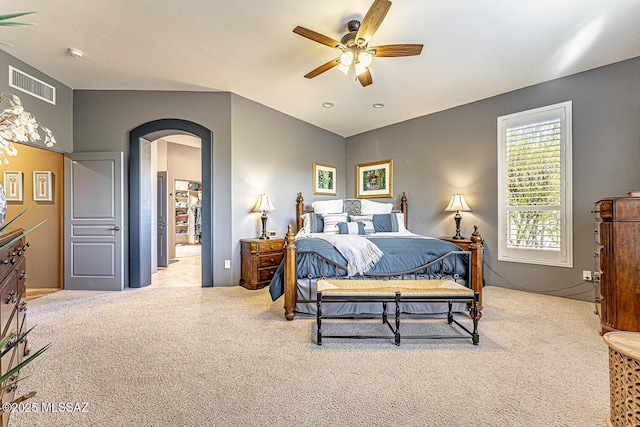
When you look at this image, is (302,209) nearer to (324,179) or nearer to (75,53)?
(324,179)

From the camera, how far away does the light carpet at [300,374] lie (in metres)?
1.67

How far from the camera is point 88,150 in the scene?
14.3ft

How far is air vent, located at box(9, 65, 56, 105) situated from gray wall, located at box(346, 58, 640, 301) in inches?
189

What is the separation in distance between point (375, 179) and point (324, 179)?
39.5 inches

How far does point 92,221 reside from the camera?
4.26m

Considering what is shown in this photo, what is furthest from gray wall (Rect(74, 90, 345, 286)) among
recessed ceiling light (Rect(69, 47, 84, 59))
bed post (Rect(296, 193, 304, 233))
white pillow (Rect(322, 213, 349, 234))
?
white pillow (Rect(322, 213, 349, 234))

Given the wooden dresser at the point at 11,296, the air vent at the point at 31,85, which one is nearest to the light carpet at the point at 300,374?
the wooden dresser at the point at 11,296

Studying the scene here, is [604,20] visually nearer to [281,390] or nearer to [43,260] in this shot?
[281,390]

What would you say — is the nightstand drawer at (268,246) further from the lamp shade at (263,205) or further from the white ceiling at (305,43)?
the white ceiling at (305,43)

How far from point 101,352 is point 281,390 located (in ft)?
5.09

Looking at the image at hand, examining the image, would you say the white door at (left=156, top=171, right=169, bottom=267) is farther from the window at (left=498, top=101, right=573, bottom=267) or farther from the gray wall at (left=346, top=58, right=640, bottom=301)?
the window at (left=498, top=101, right=573, bottom=267)

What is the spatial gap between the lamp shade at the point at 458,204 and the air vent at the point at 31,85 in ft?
18.7

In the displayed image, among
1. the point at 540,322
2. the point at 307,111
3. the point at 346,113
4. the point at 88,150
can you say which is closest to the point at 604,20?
the point at 540,322

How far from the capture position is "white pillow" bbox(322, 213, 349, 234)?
4.54 m
